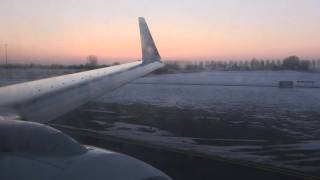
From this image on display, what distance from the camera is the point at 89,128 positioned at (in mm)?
15109

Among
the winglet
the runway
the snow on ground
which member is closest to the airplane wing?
the runway

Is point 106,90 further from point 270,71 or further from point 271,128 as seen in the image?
point 270,71

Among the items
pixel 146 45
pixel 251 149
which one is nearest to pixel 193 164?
pixel 251 149

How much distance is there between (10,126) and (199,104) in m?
19.6

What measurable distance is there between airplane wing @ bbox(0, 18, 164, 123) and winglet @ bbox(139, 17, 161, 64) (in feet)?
12.7

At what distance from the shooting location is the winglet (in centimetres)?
1566

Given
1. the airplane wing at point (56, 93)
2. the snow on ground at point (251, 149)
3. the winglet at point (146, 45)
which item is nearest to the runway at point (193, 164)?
the snow on ground at point (251, 149)

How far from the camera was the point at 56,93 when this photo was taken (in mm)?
8125

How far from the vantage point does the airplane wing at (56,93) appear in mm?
6953

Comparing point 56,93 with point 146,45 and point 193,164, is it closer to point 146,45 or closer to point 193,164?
point 193,164

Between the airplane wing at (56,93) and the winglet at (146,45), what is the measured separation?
12.7 ft

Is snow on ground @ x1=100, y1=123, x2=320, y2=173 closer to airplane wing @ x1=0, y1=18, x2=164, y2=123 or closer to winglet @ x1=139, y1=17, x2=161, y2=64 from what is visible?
airplane wing @ x1=0, y1=18, x2=164, y2=123

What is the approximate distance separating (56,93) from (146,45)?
8204 mm

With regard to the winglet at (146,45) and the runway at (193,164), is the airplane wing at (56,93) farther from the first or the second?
the winglet at (146,45)
